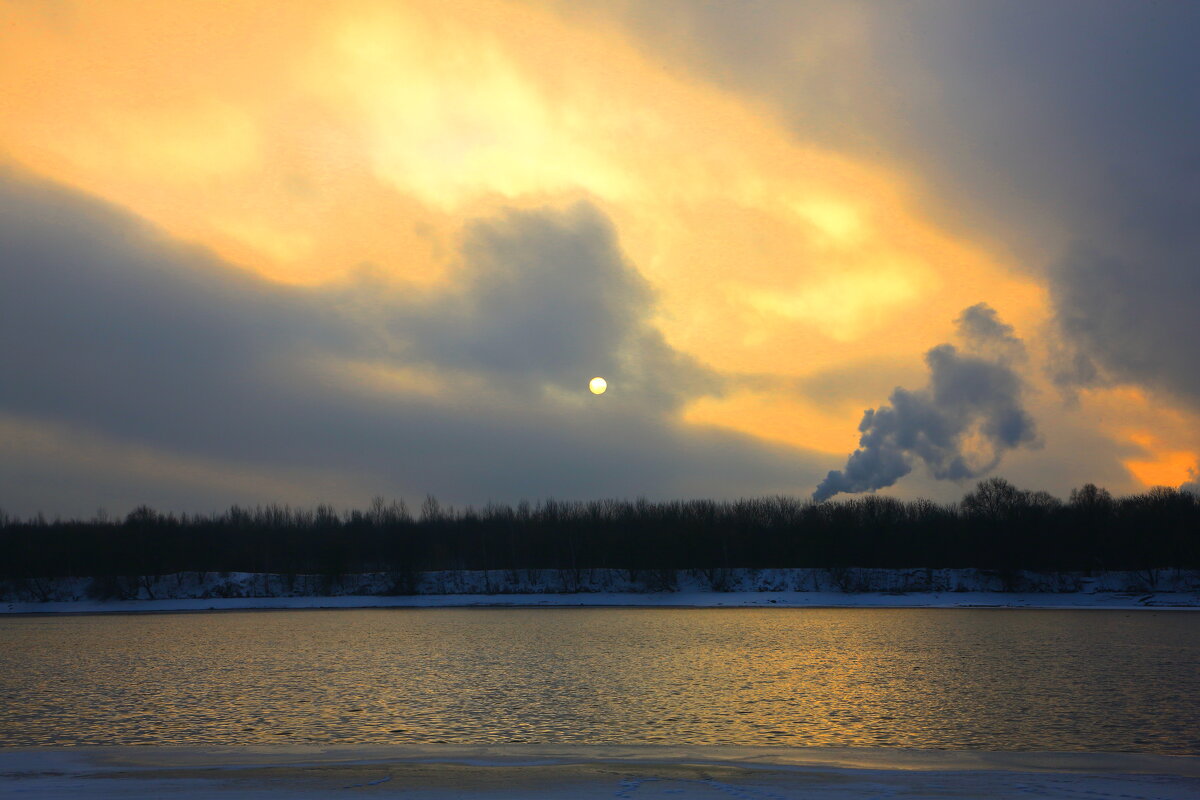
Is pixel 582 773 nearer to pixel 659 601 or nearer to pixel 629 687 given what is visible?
pixel 629 687

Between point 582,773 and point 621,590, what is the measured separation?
288 feet

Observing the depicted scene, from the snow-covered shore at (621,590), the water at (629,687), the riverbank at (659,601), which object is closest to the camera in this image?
the water at (629,687)

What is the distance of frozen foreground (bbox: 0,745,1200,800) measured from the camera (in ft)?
A: 46.7

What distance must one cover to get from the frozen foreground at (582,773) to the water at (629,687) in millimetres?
1247

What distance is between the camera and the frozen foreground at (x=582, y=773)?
14.2 metres

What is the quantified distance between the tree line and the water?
4101 cm

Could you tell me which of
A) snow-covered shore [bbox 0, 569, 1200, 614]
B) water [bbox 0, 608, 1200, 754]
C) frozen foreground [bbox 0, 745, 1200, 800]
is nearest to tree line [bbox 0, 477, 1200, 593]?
snow-covered shore [bbox 0, 569, 1200, 614]

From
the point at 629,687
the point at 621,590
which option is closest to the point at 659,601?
the point at 621,590

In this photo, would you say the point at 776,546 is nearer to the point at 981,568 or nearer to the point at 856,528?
the point at 856,528

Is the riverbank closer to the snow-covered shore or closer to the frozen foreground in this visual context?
the snow-covered shore

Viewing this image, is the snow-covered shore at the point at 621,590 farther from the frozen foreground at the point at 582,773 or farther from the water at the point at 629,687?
the frozen foreground at the point at 582,773

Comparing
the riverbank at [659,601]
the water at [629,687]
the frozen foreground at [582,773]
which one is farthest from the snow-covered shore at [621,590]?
the frozen foreground at [582,773]

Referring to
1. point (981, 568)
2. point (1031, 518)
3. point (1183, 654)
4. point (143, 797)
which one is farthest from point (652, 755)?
point (1031, 518)

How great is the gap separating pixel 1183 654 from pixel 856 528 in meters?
70.6
